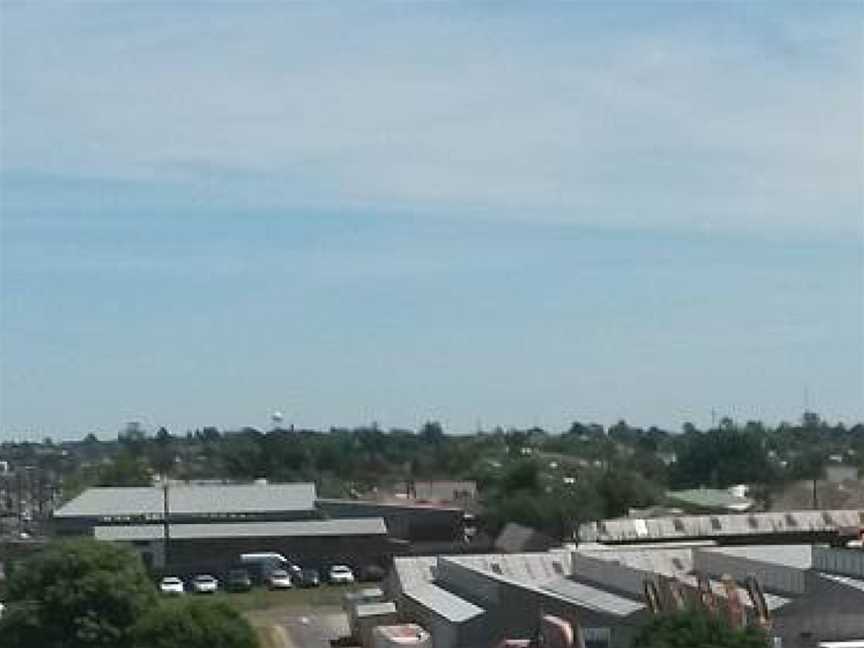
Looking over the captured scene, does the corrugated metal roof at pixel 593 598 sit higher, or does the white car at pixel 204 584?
the corrugated metal roof at pixel 593 598

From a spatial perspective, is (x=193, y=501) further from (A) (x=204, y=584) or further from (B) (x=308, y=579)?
(A) (x=204, y=584)

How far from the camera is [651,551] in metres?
44.9

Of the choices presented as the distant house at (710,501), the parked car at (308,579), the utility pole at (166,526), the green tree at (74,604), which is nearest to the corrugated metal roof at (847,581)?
the green tree at (74,604)

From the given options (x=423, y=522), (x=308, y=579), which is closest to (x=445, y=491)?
(x=423, y=522)

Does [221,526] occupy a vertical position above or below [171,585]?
above

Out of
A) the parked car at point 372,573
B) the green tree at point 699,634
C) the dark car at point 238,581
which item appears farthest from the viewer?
the parked car at point 372,573

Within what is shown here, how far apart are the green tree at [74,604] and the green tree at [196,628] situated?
1458mm

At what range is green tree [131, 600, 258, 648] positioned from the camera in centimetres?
3466

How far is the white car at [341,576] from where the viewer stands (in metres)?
62.9

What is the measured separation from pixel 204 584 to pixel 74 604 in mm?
21106

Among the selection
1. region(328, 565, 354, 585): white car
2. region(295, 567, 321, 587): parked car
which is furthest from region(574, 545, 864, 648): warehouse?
region(328, 565, 354, 585): white car

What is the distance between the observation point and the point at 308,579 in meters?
62.8

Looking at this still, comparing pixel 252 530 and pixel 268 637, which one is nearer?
pixel 268 637

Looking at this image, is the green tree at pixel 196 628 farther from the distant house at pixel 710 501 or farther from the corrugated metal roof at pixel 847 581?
the distant house at pixel 710 501
